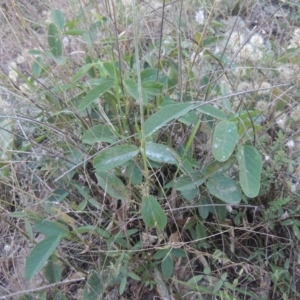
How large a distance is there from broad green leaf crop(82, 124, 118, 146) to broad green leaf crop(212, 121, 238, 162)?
302 mm

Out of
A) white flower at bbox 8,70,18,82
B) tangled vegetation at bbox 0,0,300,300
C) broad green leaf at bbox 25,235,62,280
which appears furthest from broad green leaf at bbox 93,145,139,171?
white flower at bbox 8,70,18,82

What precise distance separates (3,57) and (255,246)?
1.40 metres

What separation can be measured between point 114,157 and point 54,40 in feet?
1.77

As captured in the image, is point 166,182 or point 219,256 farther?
point 166,182

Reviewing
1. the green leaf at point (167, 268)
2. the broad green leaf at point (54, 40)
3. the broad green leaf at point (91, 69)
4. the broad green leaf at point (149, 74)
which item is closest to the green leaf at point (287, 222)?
the green leaf at point (167, 268)

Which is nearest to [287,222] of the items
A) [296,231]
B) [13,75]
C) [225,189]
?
[296,231]

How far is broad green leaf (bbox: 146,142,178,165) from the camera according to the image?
3.55 feet

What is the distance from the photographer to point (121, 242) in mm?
1196

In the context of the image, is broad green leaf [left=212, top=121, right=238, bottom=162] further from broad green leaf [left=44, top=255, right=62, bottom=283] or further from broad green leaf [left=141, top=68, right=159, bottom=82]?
broad green leaf [left=44, top=255, right=62, bottom=283]

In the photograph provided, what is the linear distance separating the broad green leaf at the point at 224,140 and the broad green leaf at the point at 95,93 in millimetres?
311

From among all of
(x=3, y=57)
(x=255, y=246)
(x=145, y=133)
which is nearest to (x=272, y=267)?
(x=255, y=246)

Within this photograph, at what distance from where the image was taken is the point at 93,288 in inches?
46.3

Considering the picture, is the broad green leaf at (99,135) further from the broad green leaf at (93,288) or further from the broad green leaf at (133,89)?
the broad green leaf at (93,288)

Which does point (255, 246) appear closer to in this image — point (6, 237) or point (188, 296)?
point (188, 296)
